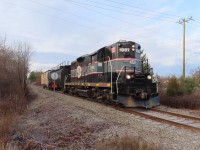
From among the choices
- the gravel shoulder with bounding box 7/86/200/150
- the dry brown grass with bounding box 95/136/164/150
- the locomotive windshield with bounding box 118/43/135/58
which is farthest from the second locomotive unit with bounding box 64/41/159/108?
the dry brown grass with bounding box 95/136/164/150

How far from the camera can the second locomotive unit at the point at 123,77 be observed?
12.9 metres

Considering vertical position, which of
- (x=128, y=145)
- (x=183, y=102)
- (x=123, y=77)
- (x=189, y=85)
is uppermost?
(x=123, y=77)

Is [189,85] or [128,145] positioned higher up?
[189,85]

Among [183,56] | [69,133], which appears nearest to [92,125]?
[69,133]

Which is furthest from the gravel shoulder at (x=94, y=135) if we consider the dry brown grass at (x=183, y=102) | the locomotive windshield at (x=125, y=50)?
the dry brown grass at (x=183, y=102)

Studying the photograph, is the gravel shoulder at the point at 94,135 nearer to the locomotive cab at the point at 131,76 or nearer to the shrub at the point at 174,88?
the locomotive cab at the point at 131,76

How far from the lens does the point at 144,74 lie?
13492 millimetres

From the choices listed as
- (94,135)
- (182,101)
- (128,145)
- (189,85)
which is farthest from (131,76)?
(128,145)

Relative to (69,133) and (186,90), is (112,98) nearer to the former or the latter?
(69,133)

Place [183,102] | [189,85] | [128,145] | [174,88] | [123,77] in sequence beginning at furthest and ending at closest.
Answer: [189,85]
[174,88]
[183,102]
[123,77]
[128,145]

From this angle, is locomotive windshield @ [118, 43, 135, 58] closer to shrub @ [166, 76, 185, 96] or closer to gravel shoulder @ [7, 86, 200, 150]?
shrub @ [166, 76, 185, 96]

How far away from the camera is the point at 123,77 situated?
1335cm

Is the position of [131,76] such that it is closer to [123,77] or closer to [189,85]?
[123,77]

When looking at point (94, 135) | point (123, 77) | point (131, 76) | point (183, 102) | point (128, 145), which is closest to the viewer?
point (128, 145)
